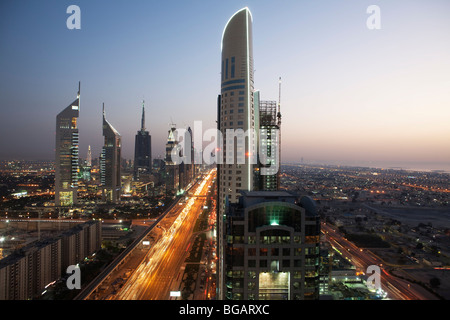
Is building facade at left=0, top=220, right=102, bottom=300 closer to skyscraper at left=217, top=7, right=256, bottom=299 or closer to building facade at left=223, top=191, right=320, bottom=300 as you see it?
skyscraper at left=217, top=7, right=256, bottom=299

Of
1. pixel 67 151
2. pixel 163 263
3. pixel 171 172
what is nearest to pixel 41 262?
pixel 163 263

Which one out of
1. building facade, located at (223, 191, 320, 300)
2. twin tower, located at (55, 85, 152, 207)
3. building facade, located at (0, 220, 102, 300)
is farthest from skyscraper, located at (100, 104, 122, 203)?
building facade, located at (223, 191, 320, 300)

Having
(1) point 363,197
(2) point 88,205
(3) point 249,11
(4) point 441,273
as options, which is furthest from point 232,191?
(1) point 363,197

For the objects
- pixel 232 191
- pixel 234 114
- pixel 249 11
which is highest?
pixel 249 11

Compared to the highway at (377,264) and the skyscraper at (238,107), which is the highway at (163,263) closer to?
the skyscraper at (238,107)

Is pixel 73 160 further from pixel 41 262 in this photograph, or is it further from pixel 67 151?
pixel 41 262

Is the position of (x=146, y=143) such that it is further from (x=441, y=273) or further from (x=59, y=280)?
(x=441, y=273)
